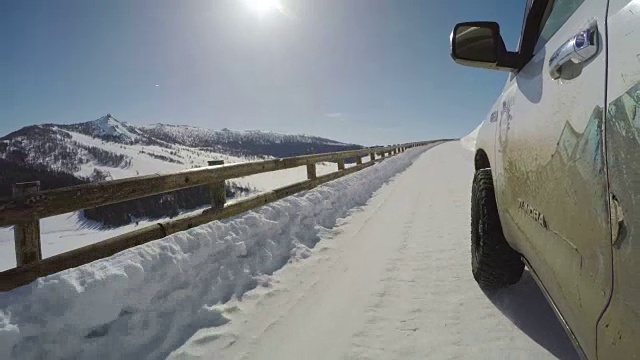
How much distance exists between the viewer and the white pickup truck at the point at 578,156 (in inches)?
32.2

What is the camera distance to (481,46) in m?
1.87

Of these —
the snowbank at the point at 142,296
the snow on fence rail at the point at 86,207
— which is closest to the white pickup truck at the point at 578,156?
the snowbank at the point at 142,296

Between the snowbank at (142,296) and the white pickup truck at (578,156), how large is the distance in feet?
6.96

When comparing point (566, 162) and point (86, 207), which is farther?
point (86, 207)

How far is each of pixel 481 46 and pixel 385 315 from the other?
1.81 m

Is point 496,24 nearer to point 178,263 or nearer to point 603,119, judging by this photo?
point 603,119

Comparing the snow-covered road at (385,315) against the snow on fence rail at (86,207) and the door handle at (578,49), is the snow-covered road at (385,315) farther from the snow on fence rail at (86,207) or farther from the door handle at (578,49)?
the door handle at (578,49)

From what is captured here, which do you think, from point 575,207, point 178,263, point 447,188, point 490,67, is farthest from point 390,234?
point 447,188

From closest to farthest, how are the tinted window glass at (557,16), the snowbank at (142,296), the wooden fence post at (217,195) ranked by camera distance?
1. the tinted window glass at (557,16)
2. the snowbank at (142,296)
3. the wooden fence post at (217,195)

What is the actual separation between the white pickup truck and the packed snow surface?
761 mm

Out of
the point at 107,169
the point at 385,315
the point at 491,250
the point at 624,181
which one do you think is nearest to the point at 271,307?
the point at 385,315

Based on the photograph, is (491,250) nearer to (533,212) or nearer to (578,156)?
(533,212)

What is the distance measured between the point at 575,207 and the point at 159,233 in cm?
323

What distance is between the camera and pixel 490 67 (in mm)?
2020
